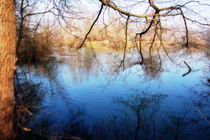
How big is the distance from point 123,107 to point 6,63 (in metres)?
3.37

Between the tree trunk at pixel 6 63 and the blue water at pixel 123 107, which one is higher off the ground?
the tree trunk at pixel 6 63

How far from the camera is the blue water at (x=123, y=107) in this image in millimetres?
3330

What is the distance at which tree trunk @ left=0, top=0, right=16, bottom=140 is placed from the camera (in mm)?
1724

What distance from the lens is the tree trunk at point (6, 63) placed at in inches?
67.9

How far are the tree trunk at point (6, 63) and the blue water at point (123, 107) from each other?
772 mm

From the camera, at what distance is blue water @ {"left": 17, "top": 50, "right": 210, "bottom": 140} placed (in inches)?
131

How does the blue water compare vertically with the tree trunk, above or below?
below

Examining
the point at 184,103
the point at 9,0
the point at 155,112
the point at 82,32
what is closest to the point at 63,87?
the point at 82,32

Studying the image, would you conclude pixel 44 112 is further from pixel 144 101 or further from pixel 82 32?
pixel 144 101

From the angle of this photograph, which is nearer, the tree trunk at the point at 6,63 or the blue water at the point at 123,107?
the tree trunk at the point at 6,63

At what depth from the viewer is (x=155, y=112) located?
13.6 ft

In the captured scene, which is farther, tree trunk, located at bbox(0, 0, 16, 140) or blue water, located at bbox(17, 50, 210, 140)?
blue water, located at bbox(17, 50, 210, 140)

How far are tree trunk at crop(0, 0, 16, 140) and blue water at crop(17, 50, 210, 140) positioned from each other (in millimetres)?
772

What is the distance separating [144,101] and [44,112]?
9.43 feet
